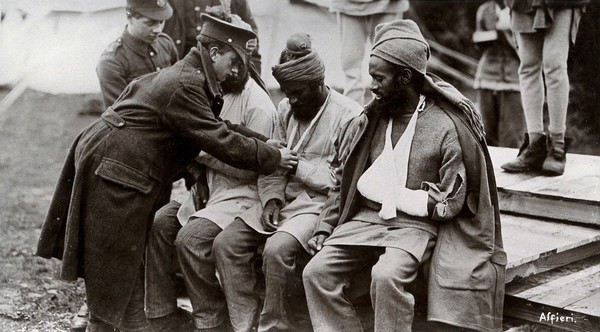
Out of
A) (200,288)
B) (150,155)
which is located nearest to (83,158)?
(150,155)

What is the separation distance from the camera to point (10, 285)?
5531mm

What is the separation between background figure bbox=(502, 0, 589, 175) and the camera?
5016mm

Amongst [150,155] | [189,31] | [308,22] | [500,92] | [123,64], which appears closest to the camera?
[150,155]

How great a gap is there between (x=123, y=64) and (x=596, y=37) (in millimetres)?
4769

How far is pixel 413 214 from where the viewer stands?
11.5ft

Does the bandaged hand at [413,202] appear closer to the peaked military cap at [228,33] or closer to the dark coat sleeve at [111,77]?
the peaked military cap at [228,33]

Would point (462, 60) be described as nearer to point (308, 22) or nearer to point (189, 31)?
point (308, 22)

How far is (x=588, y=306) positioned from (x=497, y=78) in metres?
4.49

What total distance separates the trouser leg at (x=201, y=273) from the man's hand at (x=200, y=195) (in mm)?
359

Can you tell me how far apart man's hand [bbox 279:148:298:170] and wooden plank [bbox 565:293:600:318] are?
1.67 m

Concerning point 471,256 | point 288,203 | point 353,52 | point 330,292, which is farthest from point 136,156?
point 353,52

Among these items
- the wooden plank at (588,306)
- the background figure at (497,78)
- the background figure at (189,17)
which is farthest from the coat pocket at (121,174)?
the background figure at (497,78)

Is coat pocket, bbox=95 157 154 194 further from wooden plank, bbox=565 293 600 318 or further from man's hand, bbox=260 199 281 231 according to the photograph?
wooden plank, bbox=565 293 600 318

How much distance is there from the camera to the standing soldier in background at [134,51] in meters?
5.17
